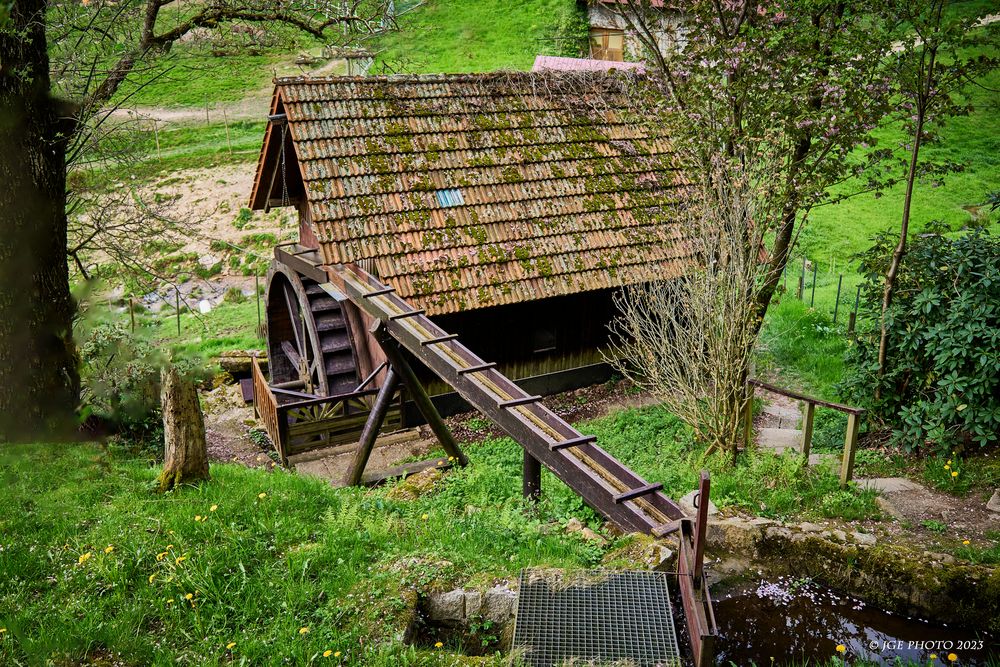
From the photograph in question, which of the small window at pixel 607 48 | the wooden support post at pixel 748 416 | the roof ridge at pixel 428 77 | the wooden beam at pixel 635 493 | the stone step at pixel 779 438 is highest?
the small window at pixel 607 48

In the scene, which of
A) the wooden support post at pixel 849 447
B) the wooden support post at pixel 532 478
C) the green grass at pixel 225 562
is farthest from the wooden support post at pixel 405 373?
the wooden support post at pixel 849 447

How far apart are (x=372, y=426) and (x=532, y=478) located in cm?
305

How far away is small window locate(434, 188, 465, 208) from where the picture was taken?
1093 cm

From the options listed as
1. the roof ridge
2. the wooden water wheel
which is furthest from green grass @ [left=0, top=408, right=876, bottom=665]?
the roof ridge

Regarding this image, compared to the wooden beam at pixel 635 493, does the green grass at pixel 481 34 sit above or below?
above

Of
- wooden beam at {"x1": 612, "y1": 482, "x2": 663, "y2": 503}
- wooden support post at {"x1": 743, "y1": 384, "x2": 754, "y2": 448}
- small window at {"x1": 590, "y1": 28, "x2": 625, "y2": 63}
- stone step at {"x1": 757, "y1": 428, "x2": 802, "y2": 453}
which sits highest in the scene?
small window at {"x1": 590, "y1": 28, "x2": 625, "y2": 63}

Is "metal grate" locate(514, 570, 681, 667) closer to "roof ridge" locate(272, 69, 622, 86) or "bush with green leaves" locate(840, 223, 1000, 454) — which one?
"bush with green leaves" locate(840, 223, 1000, 454)

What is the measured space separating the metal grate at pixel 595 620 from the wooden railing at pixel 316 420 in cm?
651

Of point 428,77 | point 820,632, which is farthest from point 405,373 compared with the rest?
point 428,77

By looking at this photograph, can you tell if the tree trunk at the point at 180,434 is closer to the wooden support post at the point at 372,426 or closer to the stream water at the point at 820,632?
the wooden support post at the point at 372,426

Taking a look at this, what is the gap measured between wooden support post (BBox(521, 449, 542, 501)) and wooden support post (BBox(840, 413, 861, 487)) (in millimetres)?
3108

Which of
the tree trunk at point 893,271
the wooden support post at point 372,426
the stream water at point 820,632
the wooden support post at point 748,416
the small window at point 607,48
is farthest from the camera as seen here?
the small window at point 607,48

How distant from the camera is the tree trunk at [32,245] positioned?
6402 mm

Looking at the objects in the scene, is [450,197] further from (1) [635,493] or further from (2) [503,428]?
(1) [635,493]
